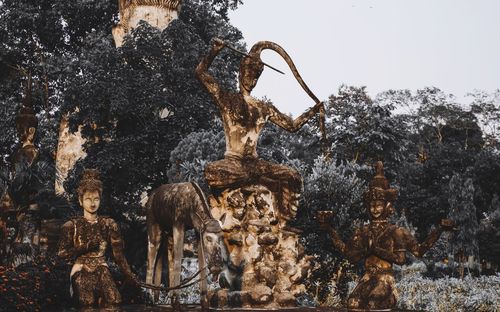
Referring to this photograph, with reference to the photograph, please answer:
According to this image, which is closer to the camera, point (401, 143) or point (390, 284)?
point (390, 284)

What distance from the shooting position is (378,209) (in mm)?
7379

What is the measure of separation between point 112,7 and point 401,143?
15154 mm

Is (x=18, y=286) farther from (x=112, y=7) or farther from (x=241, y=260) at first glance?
(x=112, y=7)

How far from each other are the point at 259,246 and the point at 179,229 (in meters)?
1.01

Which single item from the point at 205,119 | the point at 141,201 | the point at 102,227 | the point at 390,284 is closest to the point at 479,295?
the point at 390,284

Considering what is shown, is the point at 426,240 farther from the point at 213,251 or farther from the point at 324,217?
the point at 213,251

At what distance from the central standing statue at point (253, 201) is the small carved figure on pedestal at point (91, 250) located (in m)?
1.20

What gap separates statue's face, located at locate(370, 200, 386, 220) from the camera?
736 centimetres

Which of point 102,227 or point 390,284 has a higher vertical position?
point 102,227

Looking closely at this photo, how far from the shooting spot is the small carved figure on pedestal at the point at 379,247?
7031 millimetres

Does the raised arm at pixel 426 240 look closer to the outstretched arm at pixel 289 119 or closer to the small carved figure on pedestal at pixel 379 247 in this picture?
the small carved figure on pedestal at pixel 379 247

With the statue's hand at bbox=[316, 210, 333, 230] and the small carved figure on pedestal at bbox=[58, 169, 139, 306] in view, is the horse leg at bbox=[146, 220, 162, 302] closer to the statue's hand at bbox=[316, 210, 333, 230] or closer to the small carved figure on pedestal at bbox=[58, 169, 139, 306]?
the small carved figure on pedestal at bbox=[58, 169, 139, 306]

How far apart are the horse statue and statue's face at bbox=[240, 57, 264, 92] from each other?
4.82 ft

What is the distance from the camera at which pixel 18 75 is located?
28.3 metres
